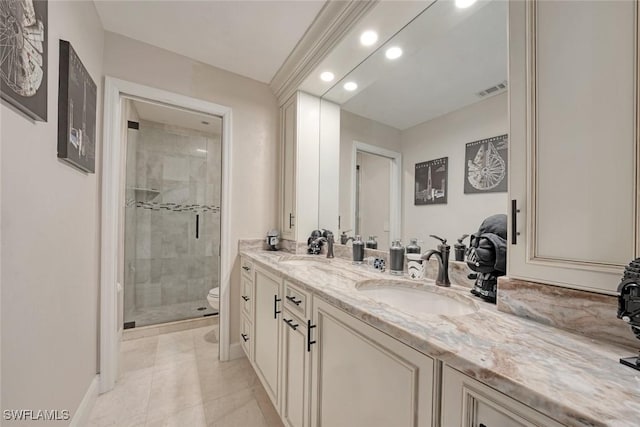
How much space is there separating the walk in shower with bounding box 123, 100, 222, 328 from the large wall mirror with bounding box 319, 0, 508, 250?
1937 mm

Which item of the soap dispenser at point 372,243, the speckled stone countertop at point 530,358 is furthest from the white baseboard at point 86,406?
the soap dispenser at point 372,243

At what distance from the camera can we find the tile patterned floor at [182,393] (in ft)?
4.68

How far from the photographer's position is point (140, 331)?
98.1 inches

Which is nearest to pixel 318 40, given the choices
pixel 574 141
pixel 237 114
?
pixel 237 114

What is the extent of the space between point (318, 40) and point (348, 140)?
693mm

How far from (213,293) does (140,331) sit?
790 millimetres

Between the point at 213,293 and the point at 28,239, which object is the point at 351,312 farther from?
the point at 213,293

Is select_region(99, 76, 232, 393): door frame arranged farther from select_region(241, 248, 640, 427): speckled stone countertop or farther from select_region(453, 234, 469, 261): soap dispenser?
select_region(453, 234, 469, 261): soap dispenser

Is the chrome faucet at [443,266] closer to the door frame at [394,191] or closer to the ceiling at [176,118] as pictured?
the door frame at [394,191]

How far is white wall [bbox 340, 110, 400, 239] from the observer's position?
5.78 feet

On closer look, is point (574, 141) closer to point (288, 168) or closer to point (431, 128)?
Result: point (431, 128)

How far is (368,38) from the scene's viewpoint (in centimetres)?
150

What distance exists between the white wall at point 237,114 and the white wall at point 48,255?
0.88 ft

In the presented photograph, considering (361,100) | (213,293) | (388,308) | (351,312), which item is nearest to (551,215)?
(388,308)
